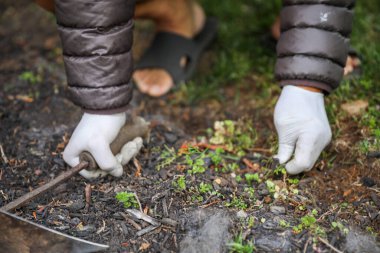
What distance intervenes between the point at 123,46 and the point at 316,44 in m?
0.84

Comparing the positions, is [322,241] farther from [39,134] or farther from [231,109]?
[39,134]

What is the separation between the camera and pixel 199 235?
1751 mm

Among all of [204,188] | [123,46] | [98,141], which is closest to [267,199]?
[204,188]

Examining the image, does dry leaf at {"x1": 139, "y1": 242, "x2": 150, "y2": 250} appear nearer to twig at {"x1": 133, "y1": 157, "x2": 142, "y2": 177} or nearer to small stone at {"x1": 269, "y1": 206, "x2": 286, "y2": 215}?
twig at {"x1": 133, "y1": 157, "x2": 142, "y2": 177}

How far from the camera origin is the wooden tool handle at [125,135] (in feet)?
6.46

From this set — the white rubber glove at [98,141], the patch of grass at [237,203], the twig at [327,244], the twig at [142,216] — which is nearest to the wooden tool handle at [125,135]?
the white rubber glove at [98,141]

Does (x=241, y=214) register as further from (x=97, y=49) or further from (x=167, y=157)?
(x=97, y=49)

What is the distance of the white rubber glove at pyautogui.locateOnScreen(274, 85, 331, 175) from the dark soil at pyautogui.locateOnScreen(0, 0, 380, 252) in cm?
13

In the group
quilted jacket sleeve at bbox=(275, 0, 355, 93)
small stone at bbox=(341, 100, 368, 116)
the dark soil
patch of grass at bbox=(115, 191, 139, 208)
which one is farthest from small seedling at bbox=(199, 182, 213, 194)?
small stone at bbox=(341, 100, 368, 116)

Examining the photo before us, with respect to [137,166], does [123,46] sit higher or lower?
higher

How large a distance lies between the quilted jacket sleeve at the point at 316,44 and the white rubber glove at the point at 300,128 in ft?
0.21

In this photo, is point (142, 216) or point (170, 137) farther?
point (170, 137)

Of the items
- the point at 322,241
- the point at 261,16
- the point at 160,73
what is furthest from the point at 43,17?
the point at 322,241

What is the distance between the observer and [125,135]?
209 centimetres
